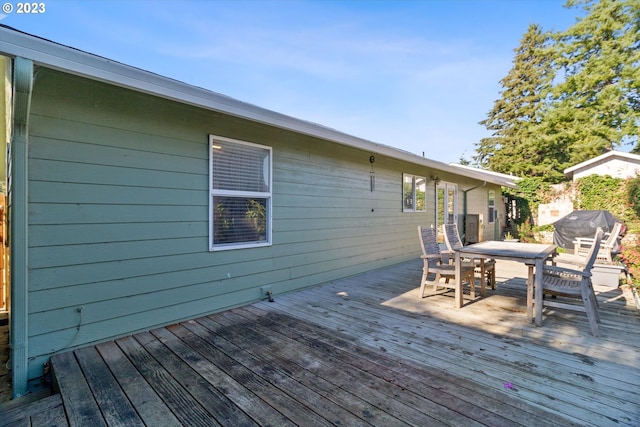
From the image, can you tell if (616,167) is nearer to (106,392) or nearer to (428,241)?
(428,241)

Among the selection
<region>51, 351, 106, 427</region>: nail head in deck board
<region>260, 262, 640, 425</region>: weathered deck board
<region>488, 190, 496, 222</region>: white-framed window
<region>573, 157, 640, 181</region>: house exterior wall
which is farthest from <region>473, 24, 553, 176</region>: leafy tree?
<region>51, 351, 106, 427</region>: nail head in deck board

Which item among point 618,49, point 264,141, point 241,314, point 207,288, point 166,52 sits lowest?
point 241,314

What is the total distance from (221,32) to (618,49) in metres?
18.7

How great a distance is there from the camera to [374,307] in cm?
367

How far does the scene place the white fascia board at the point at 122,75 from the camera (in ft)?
5.77

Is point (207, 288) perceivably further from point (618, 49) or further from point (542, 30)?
point (542, 30)

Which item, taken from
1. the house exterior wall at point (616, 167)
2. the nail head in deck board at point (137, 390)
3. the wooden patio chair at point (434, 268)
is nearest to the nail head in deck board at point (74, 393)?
the nail head in deck board at point (137, 390)

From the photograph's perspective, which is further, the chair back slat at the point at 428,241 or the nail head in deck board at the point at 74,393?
the chair back slat at the point at 428,241

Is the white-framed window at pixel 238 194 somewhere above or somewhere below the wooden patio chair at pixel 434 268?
above

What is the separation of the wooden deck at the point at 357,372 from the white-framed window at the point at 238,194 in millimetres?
918

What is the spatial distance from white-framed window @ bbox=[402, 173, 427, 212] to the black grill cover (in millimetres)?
4007

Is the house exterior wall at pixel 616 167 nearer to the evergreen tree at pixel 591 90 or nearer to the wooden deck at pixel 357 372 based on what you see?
the evergreen tree at pixel 591 90

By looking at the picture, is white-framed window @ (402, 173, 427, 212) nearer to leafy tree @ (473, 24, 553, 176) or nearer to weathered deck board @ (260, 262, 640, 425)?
weathered deck board @ (260, 262, 640, 425)

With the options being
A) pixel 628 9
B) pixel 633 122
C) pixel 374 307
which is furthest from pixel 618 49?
pixel 374 307
